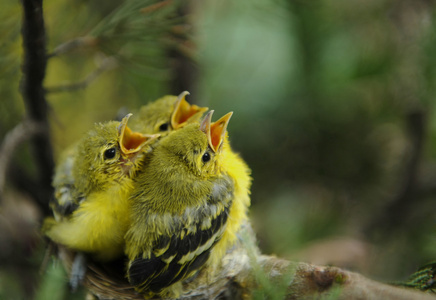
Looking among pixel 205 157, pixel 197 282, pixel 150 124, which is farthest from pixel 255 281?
pixel 150 124

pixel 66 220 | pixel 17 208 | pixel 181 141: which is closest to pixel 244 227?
pixel 181 141

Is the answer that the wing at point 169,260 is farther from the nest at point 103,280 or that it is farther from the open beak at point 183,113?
the open beak at point 183,113

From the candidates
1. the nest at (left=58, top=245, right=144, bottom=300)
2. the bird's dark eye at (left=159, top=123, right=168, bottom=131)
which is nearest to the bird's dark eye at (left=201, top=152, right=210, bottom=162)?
the bird's dark eye at (left=159, top=123, right=168, bottom=131)

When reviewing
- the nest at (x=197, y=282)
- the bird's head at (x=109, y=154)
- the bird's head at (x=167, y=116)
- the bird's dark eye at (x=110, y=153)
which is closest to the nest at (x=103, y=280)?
the nest at (x=197, y=282)

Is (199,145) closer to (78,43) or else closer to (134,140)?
(134,140)

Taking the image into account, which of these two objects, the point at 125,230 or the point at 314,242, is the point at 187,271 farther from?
the point at 314,242

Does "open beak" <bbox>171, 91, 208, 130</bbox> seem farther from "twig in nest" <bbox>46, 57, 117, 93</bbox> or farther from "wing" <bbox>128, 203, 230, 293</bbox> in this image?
"wing" <bbox>128, 203, 230, 293</bbox>
